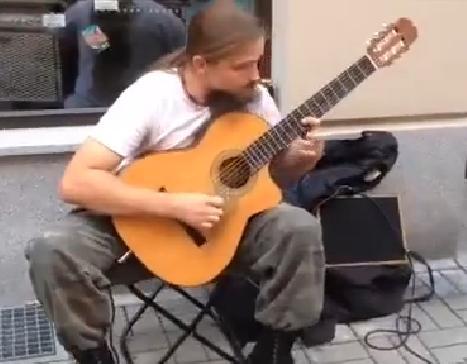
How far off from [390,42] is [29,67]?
140 cm

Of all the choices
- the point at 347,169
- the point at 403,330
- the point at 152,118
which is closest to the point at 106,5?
the point at 152,118

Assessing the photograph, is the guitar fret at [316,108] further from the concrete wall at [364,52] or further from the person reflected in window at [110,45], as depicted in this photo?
the person reflected in window at [110,45]

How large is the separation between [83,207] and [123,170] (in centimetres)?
15

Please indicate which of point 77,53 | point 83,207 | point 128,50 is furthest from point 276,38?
point 83,207

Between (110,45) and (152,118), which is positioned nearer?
(152,118)

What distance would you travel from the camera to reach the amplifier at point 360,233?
290 cm

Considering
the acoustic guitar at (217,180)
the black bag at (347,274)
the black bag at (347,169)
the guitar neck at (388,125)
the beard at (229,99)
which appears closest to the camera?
the acoustic guitar at (217,180)

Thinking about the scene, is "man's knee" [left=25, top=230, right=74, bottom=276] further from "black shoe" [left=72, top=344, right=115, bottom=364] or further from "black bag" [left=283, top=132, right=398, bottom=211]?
"black bag" [left=283, top=132, right=398, bottom=211]

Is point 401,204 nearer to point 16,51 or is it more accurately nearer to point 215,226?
point 215,226

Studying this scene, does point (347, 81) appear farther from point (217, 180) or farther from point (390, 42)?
point (217, 180)

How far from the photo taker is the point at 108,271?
2225 mm

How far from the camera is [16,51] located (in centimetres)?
297

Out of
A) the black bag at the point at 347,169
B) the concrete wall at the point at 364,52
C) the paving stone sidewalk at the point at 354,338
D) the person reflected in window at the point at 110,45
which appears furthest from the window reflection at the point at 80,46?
the paving stone sidewalk at the point at 354,338

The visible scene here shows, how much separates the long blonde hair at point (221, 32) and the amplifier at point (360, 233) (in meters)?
0.90
